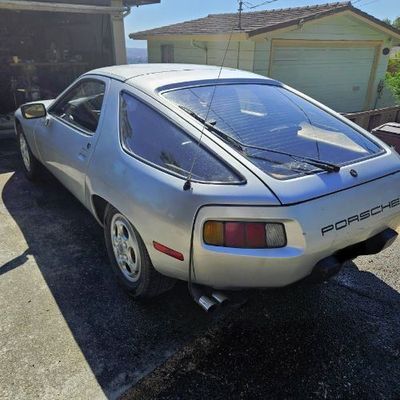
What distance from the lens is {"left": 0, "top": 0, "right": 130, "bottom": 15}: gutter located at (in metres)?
7.62

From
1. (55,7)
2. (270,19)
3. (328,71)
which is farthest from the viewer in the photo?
(328,71)

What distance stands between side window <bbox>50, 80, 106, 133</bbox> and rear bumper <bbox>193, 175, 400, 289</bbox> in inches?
61.9

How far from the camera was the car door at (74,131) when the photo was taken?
115 inches

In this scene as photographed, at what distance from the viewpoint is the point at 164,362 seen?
7.14ft

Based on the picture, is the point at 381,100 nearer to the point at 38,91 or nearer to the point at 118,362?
the point at 38,91

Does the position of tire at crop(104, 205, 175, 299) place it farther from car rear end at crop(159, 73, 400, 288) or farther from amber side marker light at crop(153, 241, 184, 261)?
car rear end at crop(159, 73, 400, 288)

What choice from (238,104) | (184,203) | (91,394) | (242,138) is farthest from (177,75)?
(91,394)

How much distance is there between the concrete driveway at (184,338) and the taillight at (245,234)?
0.81 meters

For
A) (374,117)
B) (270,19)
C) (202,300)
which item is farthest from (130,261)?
(270,19)

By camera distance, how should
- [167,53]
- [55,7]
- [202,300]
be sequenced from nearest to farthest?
[202,300], [55,7], [167,53]

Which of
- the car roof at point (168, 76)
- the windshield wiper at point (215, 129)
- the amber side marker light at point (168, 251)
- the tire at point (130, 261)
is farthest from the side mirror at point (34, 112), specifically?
the amber side marker light at point (168, 251)

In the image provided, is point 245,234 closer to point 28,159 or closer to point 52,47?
point 28,159

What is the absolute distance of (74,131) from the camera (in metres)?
3.17

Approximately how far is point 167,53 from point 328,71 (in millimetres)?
5693
